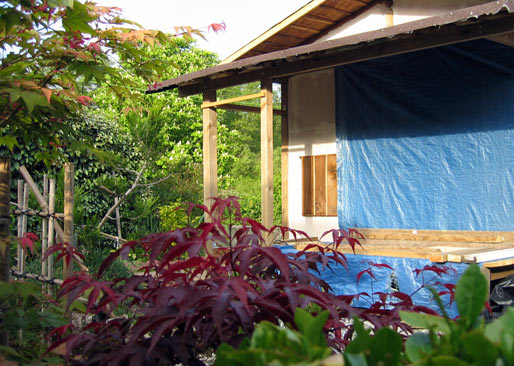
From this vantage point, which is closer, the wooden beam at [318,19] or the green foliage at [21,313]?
the green foliage at [21,313]

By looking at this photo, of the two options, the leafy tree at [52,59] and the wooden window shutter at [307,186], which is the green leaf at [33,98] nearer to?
the leafy tree at [52,59]

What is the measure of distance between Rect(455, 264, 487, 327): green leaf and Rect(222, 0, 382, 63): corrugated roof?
7534mm

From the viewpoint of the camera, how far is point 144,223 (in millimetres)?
10477

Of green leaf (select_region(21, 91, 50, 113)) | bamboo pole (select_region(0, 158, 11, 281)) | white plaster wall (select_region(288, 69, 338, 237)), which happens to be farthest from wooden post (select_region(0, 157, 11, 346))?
white plaster wall (select_region(288, 69, 338, 237))

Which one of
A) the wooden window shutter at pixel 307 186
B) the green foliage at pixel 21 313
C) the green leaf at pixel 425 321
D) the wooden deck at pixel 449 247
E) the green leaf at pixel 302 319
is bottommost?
the wooden deck at pixel 449 247

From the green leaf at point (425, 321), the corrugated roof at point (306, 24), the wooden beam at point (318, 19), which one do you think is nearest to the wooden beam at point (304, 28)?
the corrugated roof at point (306, 24)

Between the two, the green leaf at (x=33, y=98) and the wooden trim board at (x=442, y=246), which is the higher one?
the green leaf at (x=33, y=98)

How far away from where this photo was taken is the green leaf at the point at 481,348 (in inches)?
29.5

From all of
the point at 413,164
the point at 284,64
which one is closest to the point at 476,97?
the point at 413,164

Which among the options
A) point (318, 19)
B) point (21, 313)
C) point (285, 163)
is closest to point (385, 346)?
point (21, 313)

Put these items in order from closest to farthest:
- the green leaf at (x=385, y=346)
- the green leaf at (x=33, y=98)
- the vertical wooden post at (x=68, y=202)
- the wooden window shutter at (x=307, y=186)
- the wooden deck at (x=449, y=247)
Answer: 1. the green leaf at (x=385, y=346)
2. the green leaf at (x=33, y=98)
3. the vertical wooden post at (x=68, y=202)
4. the wooden deck at (x=449, y=247)
5. the wooden window shutter at (x=307, y=186)

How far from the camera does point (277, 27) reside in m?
8.34

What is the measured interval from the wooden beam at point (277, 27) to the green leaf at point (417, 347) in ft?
24.9

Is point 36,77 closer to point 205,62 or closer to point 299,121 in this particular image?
point 299,121
